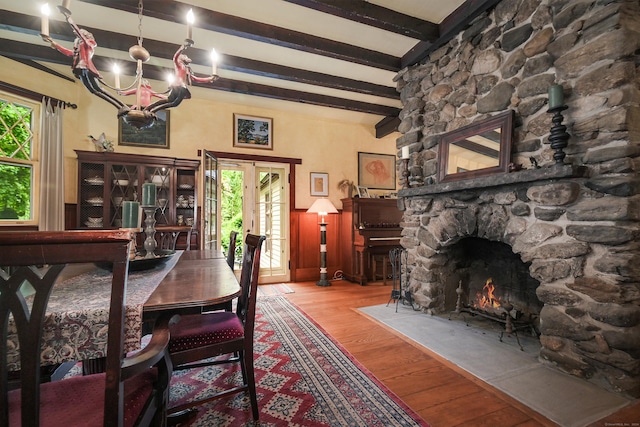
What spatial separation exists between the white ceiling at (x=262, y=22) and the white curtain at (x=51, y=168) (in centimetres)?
64

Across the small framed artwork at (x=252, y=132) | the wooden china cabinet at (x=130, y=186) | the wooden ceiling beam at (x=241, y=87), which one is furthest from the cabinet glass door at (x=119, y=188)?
the small framed artwork at (x=252, y=132)

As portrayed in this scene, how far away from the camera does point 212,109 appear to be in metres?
4.28

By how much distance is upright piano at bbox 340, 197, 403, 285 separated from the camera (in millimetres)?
4426

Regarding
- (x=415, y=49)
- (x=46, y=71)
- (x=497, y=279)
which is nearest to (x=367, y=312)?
(x=497, y=279)

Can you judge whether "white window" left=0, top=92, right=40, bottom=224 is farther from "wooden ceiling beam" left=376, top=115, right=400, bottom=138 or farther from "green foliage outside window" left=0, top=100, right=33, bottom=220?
"wooden ceiling beam" left=376, top=115, right=400, bottom=138

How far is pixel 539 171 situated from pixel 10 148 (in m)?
5.16

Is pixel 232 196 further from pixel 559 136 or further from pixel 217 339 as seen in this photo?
pixel 559 136

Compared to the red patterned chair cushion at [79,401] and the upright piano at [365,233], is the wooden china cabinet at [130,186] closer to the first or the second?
the upright piano at [365,233]

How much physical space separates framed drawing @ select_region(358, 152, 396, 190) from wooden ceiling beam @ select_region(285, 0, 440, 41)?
2634 mm

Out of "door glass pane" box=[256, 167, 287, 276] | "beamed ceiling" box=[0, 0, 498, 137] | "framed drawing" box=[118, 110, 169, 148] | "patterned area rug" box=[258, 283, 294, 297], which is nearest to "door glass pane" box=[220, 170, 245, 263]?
"door glass pane" box=[256, 167, 287, 276]

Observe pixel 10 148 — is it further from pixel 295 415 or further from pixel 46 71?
pixel 295 415

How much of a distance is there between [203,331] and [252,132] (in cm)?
363

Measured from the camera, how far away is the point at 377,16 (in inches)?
93.2

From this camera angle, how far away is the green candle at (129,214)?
1481 mm
